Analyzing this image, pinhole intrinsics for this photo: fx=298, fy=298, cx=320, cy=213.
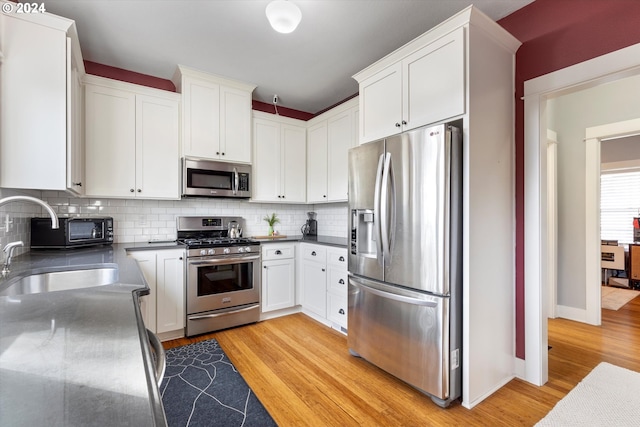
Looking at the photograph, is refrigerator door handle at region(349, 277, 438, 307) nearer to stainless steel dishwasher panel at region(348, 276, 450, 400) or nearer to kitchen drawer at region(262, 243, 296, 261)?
stainless steel dishwasher panel at region(348, 276, 450, 400)

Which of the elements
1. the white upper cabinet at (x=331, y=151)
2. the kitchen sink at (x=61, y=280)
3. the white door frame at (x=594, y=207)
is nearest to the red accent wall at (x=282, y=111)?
the white upper cabinet at (x=331, y=151)

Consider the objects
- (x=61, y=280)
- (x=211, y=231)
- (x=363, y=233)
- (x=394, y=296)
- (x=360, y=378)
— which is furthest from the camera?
(x=211, y=231)

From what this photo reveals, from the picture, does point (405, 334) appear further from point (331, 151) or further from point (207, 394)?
point (331, 151)

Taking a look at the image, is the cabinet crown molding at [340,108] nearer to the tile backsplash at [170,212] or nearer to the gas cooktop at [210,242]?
the tile backsplash at [170,212]

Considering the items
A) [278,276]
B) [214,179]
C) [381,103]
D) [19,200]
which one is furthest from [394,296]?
Result: [214,179]

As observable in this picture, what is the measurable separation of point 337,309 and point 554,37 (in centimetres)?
285

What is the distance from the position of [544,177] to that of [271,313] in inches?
117

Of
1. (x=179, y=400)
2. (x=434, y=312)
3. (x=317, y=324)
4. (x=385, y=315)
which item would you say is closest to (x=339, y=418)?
(x=385, y=315)

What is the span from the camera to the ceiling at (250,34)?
2.21 meters

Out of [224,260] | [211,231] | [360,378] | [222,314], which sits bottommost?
[360,378]

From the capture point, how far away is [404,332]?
2.09 meters

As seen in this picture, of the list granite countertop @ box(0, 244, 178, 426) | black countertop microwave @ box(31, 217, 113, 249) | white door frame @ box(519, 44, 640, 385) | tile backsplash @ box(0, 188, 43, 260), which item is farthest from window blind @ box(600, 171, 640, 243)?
tile backsplash @ box(0, 188, 43, 260)

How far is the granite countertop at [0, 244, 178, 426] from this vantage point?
1.45 feet

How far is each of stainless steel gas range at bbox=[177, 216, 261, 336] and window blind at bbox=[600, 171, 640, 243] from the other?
6398 millimetres
